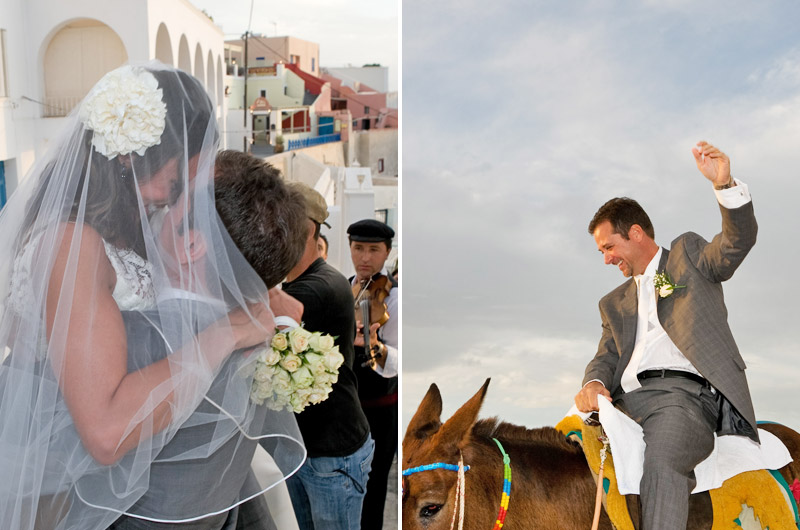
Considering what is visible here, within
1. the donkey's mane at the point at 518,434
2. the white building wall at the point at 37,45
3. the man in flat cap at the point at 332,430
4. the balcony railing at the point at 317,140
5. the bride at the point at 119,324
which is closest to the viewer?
the bride at the point at 119,324

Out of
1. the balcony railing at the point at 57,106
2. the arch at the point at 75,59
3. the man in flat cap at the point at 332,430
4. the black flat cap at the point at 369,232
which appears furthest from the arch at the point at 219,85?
the man in flat cap at the point at 332,430

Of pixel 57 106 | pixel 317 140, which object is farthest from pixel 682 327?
pixel 317 140

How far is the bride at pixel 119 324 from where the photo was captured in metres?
0.99

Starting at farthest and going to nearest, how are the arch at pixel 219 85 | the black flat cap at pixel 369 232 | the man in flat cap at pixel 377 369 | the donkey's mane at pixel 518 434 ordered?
1. the arch at pixel 219 85
2. the black flat cap at pixel 369 232
3. the man in flat cap at pixel 377 369
4. the donkey's mane at pixel 518 434

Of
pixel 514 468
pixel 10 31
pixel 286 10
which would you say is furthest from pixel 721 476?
pixel 10 31

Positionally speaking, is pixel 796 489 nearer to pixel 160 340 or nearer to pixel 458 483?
pixel 458 483

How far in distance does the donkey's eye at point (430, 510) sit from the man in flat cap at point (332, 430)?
203mm

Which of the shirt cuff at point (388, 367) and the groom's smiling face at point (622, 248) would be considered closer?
the groom's smiling face at point (622, 248)

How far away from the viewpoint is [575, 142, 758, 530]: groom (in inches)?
79.7

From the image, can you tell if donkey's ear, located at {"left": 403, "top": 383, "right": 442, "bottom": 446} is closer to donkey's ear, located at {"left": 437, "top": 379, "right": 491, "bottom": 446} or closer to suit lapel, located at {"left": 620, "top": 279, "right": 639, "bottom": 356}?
donkey's ear, located at {"left": 437, "top": 379, "right": 491, "bottom": 446}

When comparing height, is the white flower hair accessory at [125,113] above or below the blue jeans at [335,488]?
above

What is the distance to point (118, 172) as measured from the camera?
3.51ft

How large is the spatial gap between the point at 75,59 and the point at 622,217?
194 inches

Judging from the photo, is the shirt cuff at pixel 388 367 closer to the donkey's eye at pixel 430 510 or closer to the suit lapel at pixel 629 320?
the donkey's eye at pixel 430 510
